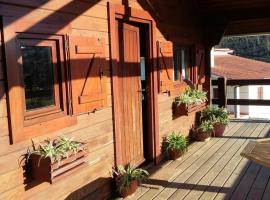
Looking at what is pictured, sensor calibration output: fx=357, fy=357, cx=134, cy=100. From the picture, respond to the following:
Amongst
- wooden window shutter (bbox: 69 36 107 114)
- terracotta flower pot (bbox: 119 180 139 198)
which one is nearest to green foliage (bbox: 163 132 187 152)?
terracotta flower pot (bbox: 119 180 139 198)

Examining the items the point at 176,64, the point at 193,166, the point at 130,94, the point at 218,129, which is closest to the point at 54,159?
the point at 130,94

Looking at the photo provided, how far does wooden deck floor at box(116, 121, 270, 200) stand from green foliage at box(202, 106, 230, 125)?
0.76m

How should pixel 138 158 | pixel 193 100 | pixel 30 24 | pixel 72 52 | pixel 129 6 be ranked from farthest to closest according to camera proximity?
pixel 193 100 → pixel 138 158 → pixel 129 6 → pixel 72 52 → pixel 30 24

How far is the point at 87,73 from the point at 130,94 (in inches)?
45.7

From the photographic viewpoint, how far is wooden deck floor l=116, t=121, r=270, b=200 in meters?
3.86

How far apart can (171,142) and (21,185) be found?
2.84 metres

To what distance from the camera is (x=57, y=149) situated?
283cm

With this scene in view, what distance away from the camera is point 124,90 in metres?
4.27

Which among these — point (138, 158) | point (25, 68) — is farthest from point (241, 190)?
point (25, 68)

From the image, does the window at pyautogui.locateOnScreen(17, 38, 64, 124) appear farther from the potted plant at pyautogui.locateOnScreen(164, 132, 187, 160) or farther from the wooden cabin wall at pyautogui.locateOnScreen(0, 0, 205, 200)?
the potted plant at pyautogui.locateOnScreen(164, 132, 187, 160)

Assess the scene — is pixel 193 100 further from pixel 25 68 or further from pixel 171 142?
pixel 25 68

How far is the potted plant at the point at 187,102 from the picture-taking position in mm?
5586

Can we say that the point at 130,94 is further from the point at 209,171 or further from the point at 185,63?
the point at 185,63

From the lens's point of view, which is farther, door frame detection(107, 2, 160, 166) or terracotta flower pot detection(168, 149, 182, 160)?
terracotta flower pot detection(168, 149, 182, 160)
